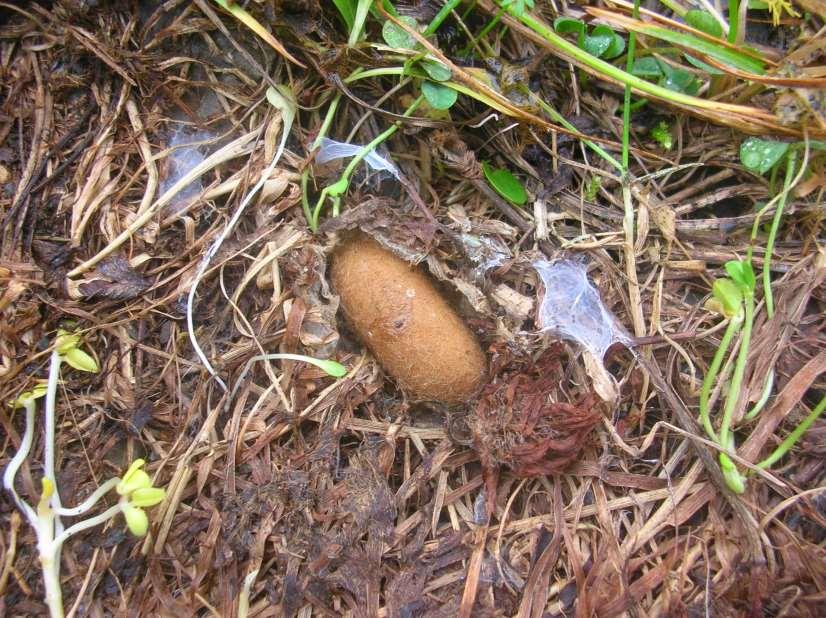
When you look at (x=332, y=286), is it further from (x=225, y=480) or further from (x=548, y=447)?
(x=548, y=447)

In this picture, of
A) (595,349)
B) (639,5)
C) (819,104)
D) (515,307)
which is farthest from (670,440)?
(639,5)

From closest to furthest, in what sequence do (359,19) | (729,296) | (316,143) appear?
(729,296)
(359,19)
(316,143)

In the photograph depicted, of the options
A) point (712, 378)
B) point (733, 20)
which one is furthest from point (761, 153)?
point (712, 378)

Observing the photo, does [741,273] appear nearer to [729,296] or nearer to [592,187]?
[729,296]

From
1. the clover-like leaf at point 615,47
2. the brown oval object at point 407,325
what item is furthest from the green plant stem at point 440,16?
the brown oval object at point 407,325

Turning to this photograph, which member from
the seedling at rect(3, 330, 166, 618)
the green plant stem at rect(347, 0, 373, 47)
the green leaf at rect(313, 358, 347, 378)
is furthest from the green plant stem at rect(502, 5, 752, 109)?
the seedling at rect(3, 330, 166, 618)

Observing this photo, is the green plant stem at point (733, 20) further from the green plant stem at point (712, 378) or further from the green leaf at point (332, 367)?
the green leaf at point (332, 367)
